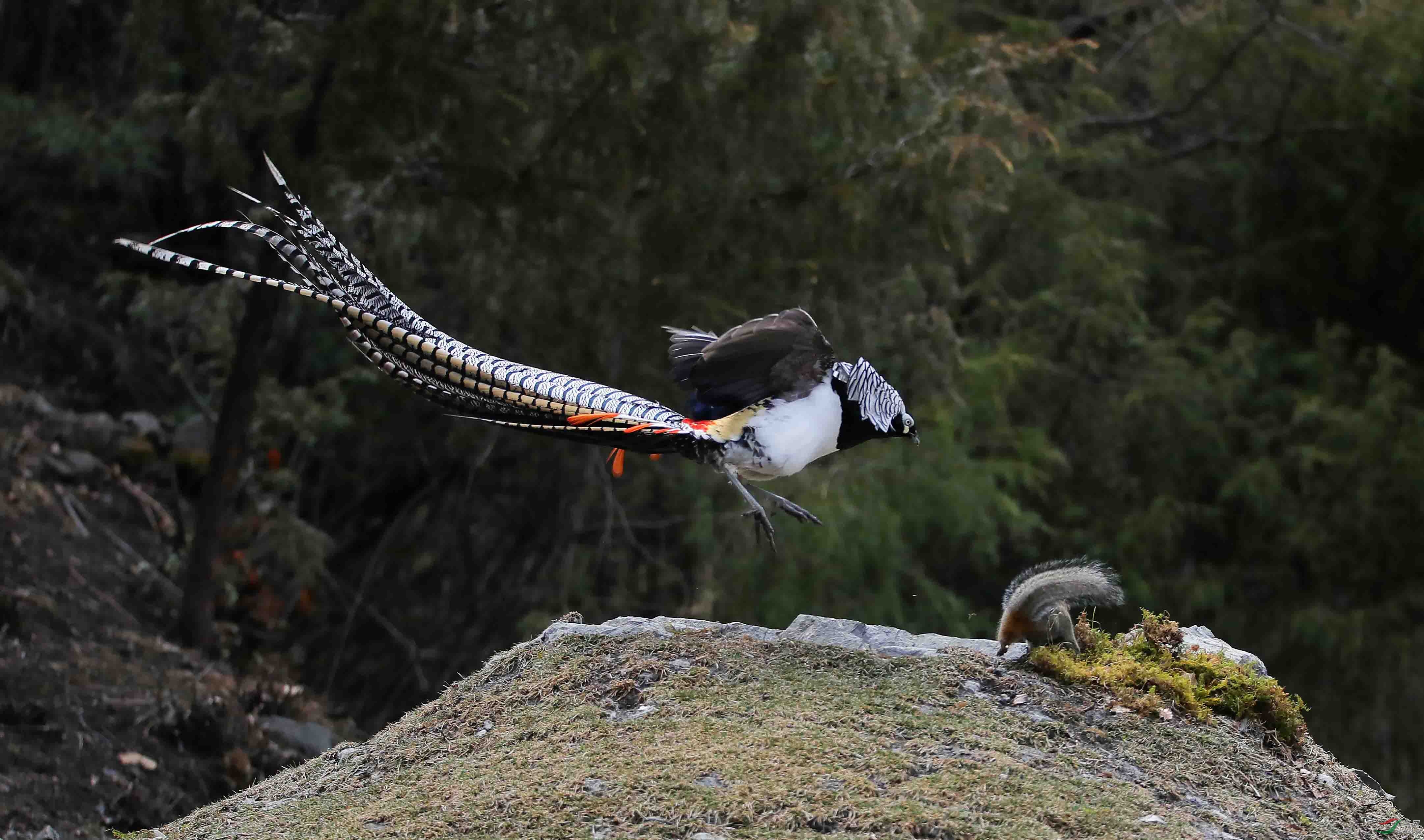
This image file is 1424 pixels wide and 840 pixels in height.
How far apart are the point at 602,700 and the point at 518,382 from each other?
98 cm

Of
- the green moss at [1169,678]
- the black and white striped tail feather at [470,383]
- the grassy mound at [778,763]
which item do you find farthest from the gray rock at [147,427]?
the green moss at [1169,678]

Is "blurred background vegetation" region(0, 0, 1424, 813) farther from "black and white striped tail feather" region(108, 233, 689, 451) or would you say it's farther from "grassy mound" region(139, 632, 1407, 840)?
"grassy mound" region(139, 632, 1407, 840)

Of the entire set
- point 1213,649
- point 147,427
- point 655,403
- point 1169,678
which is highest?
point 655,403

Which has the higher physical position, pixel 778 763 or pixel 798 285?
pixel 798 285

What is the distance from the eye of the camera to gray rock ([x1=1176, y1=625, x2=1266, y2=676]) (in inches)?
190

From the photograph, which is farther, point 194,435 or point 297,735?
point 194,435

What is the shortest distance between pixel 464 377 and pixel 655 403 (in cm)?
61

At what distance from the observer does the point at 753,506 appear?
14.9 feet

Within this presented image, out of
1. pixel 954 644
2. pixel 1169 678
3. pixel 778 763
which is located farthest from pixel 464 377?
pixel 1169 678

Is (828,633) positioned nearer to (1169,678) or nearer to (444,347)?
(1169,678)

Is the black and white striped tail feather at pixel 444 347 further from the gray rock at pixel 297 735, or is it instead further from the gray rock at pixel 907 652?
the gray rock at pixel 297 735

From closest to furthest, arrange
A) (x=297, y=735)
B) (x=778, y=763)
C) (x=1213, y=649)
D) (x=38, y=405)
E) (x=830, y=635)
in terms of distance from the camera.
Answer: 1. (x=778, y=763)
2. (x=830, y=635)
3. (x=1213, y=649)
4. (x=297, y=735)
5. (x=38, y=405)

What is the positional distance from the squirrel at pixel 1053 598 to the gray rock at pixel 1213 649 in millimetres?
453

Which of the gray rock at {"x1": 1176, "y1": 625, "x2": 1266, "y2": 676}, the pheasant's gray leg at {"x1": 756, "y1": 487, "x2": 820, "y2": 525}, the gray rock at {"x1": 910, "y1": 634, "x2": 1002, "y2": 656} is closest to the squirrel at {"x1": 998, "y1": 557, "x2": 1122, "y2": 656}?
the gray rock at {"x1": 910, "y1": 634, "x2": 1002, "y2": 656}
